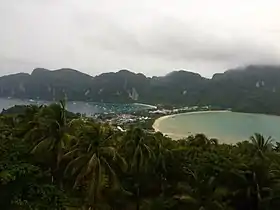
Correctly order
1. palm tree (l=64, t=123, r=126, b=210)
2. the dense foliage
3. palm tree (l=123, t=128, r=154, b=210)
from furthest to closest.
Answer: palm tree (l=123, t=128, r=154, b=210) → the dense foliage → palm tree (l=64, t=123, r=126, b=210)

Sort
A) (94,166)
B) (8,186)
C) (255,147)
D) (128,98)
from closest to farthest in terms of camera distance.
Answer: (8,186)
(94,166)
(255,147)
(128,98)

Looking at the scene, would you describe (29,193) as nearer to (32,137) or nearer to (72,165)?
(72,165)

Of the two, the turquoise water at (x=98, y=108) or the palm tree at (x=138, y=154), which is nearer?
the palm tree at (x=138, y=154)

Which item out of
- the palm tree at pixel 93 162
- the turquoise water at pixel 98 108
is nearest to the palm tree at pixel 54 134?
the palm tree at pixel 93 162

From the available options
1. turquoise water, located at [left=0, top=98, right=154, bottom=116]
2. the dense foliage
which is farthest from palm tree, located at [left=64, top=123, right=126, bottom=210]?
turquoise water, located at [left=0, top=98, right=154, bottom=116]

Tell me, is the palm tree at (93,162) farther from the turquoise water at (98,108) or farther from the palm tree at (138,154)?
the turquoise water at (98,108)

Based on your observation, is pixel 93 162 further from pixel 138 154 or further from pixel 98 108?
pixel 98 108

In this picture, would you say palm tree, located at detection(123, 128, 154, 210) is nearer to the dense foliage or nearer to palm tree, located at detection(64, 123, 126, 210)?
the dense foliage

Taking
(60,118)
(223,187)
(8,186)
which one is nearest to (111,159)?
(60,118)
